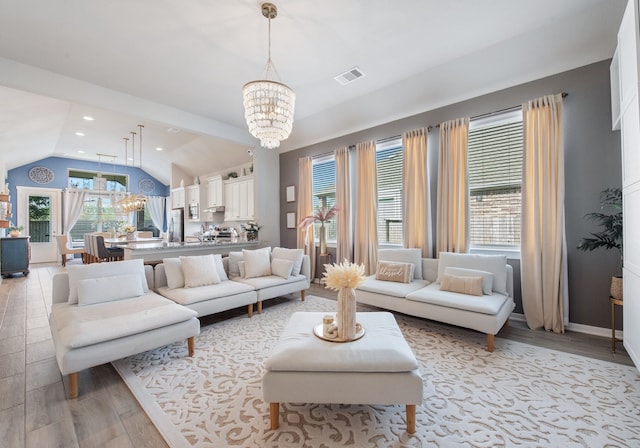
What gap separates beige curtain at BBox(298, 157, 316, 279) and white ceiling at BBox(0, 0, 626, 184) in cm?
137

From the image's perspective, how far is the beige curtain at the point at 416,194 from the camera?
422 cm

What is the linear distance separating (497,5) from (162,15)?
322 centimetres

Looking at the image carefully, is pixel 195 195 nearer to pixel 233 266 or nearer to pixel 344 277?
pixel 233 266

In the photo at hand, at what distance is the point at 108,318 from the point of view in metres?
2.44

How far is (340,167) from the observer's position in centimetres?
534

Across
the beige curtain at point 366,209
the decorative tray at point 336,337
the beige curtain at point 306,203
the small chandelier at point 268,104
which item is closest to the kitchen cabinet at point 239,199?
the beige curtain at point 306,203

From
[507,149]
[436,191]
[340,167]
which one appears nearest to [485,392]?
[436,191]

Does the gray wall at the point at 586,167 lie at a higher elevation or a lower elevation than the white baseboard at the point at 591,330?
higher

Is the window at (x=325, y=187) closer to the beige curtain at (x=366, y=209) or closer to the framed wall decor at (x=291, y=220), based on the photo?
the framed wall decor at (x=291, y=220)

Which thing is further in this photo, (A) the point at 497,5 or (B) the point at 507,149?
(B) the point at 507,149

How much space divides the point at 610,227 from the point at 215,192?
25.8ft

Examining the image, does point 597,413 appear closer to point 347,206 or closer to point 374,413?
point 374,413

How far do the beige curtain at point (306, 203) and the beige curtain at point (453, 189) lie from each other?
2672 millimetres

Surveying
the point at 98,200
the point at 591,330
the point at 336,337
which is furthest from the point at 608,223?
the point at 98,200
